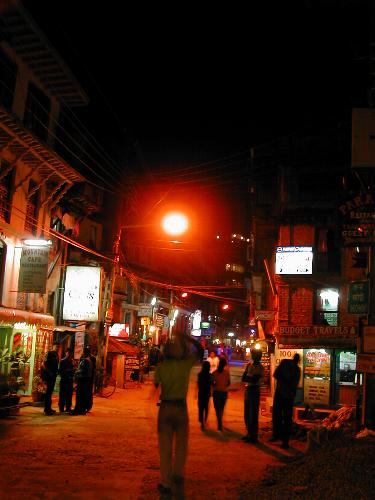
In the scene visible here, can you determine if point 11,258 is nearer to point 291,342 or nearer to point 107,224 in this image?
point 291,342

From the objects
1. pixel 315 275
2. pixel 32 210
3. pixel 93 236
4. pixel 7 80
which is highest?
pixel 7 80

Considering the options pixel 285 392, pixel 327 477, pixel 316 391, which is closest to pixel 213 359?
pixel 285 392

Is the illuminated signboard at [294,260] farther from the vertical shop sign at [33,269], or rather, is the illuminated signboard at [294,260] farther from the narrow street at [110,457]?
the vertical shop sign at [33,269]

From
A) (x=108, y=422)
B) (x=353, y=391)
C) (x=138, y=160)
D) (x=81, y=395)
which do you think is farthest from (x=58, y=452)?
(x=138, y=160)

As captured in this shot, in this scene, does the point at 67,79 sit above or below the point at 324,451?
above

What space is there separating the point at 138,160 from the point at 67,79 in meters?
15.3

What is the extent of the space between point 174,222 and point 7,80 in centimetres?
666

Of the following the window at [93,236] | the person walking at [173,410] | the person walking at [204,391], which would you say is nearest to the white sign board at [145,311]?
the window at [93,236]

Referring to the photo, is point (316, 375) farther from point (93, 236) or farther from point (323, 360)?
point (93, 236)

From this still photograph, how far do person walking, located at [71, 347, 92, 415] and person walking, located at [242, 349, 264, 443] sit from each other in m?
5.14

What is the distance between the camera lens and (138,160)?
111 feet

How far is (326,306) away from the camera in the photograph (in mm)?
22656

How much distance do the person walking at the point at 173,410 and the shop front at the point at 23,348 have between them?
9.05 metres

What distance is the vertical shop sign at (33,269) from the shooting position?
53.9ft
